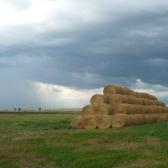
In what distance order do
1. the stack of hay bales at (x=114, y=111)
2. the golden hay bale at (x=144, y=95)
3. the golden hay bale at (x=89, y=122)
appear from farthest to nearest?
the golden hay bale at (x=144, y=95) < the golden hay bale at (x=89, y=122) < the stack of hay bales at (x=114, y=111)

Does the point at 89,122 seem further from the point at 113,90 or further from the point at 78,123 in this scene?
the point at 113,90

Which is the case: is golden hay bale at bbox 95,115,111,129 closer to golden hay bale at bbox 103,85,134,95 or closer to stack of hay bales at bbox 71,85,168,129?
stack of hay bales at bbox 71,85,168,129

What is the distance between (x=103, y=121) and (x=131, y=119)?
171 cm

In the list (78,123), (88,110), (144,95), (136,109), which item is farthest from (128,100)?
(144,95)

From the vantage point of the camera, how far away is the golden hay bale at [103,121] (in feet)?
86.9

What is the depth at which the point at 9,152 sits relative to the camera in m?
19.2

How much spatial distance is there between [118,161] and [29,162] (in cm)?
333

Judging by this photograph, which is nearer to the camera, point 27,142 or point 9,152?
point 9,152

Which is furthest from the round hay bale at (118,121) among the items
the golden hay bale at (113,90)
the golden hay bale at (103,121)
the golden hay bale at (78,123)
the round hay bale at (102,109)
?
the golden hay bale at (113,90)

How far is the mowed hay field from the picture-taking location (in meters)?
16.3

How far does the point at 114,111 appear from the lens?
2789 centimetres

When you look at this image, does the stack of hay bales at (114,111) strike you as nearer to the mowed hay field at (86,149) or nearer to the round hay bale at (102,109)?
the round hay bale at (102,109)

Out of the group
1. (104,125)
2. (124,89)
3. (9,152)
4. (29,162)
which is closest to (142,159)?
(29,162)

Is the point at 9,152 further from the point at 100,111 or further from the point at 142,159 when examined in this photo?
the point at 100,111
